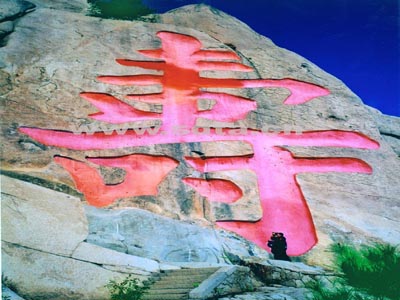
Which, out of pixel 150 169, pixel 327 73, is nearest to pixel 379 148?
pixel 327 73

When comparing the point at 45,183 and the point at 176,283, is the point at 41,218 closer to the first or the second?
the point at 45,183

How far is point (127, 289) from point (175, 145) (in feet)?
7.75

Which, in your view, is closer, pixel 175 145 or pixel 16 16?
pixel 175 145

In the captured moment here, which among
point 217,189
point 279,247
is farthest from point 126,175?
point 279,247

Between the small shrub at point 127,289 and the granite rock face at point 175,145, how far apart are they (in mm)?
557

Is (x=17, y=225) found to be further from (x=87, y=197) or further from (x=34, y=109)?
(x=34, y=109)

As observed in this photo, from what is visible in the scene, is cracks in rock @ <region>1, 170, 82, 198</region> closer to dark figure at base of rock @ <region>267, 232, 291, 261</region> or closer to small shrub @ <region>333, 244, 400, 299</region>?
dark figure at base of rock @ <region>267, 232, 291, 261</region>

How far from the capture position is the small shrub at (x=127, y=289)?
3.79 metres

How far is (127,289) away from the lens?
3.89 metres

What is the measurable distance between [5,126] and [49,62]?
146 centimetres

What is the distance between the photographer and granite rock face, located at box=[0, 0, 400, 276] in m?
5.02

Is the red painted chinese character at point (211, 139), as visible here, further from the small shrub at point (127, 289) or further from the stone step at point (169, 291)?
the stone step at point (169, 291)

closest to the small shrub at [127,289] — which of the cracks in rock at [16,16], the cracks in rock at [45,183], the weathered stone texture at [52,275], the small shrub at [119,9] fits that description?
the weathered stone texture at [52,275]

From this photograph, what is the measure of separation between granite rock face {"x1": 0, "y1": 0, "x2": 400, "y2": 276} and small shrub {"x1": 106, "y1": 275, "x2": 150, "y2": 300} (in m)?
0.56
